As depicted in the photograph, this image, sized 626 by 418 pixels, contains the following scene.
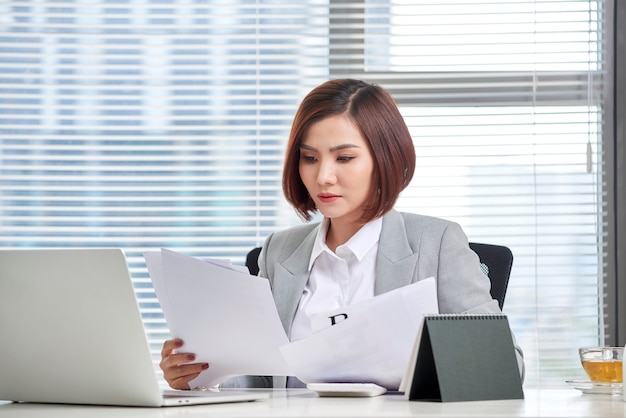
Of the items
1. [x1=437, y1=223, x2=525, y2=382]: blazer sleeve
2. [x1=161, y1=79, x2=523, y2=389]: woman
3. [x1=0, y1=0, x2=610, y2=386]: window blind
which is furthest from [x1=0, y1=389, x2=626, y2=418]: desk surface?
[x1=0, y1=0, x2=610, y2=386]: window blind

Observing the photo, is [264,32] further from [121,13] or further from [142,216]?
[142,216]

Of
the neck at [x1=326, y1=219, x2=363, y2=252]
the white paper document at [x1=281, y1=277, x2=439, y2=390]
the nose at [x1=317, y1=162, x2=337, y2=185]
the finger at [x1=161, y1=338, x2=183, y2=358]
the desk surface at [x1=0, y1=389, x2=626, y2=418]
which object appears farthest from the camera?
the neck at [x1=326, y1=219, x2=363, y2=252]

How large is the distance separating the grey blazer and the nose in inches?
7.2

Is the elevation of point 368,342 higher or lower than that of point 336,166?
lower

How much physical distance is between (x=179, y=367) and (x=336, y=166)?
0.66m

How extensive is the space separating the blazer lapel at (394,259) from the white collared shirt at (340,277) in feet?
0.13

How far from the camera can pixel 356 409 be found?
3.65 feet

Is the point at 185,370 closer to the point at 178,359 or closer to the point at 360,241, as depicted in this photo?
the point at 178,359

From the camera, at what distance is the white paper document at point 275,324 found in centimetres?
132

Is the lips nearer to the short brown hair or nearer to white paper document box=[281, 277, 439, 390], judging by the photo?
the short brown hair

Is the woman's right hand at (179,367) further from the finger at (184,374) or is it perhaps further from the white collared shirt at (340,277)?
the white collared shirt at (340,277)

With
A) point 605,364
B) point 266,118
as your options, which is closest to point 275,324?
point 605,364

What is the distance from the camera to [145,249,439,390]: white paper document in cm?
132

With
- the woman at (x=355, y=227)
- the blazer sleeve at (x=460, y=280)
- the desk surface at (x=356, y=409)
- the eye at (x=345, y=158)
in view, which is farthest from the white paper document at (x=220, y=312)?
the eye at (x=345, y=158)
